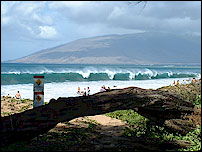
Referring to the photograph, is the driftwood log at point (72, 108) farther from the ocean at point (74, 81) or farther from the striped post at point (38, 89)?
the ocean at point (74, 81)

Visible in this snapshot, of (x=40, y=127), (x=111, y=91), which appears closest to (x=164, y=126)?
(x=111, y=91)

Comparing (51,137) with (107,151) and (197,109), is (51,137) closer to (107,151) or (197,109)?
(107,151)

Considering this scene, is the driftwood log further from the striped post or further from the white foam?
the white foam

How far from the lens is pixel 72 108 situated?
5941mm

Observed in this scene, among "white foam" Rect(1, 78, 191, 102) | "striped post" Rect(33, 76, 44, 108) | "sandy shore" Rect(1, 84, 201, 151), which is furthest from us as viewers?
"white foam" Rect(1, 78, 191, 102)

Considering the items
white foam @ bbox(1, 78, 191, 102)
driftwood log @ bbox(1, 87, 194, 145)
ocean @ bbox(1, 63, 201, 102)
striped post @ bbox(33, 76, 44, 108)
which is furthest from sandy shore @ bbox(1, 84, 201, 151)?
white foam @ bbox(1, 78, 191, 102)

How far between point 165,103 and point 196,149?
4.52ft

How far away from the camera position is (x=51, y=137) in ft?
23.1

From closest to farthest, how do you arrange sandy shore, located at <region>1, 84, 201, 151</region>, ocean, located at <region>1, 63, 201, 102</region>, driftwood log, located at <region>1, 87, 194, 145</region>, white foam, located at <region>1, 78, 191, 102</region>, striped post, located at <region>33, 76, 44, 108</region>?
driftwood log, located at <region>1, 87, 194, 145</region>
sandy shore, located at <region>1, 84, 201, 151</region>
striped post, located at <region>33, 76, 44, 108</region>
white foam, located at <region>1, 78, 191, 102</region>
ocean, located at <region>1, 63, 201, 102</region>

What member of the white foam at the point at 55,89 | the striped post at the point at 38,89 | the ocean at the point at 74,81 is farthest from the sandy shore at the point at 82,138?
the white foam at the point at 55,89

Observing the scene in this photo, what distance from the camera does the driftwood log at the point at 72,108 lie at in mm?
5742

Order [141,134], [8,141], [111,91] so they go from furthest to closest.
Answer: [141,134], [111,91], [8,141]

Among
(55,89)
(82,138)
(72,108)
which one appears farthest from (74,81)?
(72,108)

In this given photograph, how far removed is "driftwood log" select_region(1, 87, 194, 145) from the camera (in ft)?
18.8
